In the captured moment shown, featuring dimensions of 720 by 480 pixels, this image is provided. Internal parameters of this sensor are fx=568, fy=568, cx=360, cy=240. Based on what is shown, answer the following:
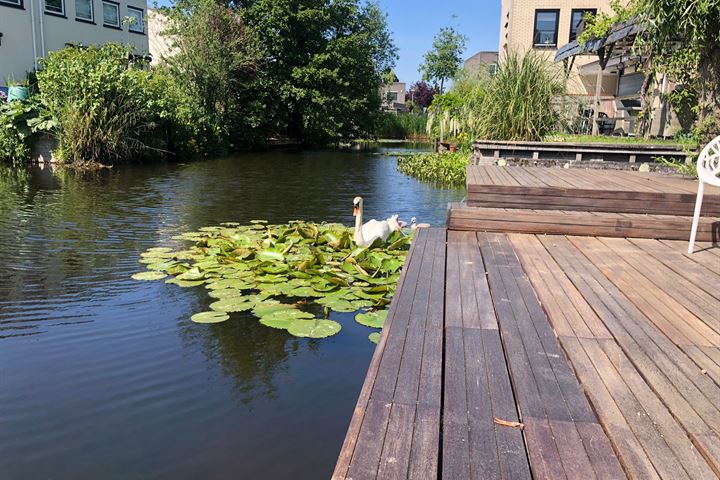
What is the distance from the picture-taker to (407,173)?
16.0 metres

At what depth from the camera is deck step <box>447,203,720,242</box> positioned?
4.72 meters

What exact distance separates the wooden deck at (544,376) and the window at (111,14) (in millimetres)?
25729

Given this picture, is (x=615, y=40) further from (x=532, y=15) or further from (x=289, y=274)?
(x=532, y=15)

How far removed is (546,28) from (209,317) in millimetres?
23563

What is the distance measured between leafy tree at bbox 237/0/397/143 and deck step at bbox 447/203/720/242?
2177 centimetres

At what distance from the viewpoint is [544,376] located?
2.23 meters

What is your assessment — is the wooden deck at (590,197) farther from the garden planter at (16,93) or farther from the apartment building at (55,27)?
the apartment building at (55,27)

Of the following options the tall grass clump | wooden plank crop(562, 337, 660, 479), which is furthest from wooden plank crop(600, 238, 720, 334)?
the tall grass clump

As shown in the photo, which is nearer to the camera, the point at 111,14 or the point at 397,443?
the point at 397,443

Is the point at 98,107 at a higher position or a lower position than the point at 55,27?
lower

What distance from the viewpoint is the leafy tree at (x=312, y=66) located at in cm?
2564

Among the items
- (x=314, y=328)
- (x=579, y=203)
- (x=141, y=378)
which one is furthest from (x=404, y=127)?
(x=141, y=378)

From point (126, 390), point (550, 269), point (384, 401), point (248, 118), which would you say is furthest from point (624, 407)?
point (248, 118)

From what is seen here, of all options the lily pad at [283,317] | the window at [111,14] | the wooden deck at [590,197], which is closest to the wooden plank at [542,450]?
the lily pad at [283,317]
